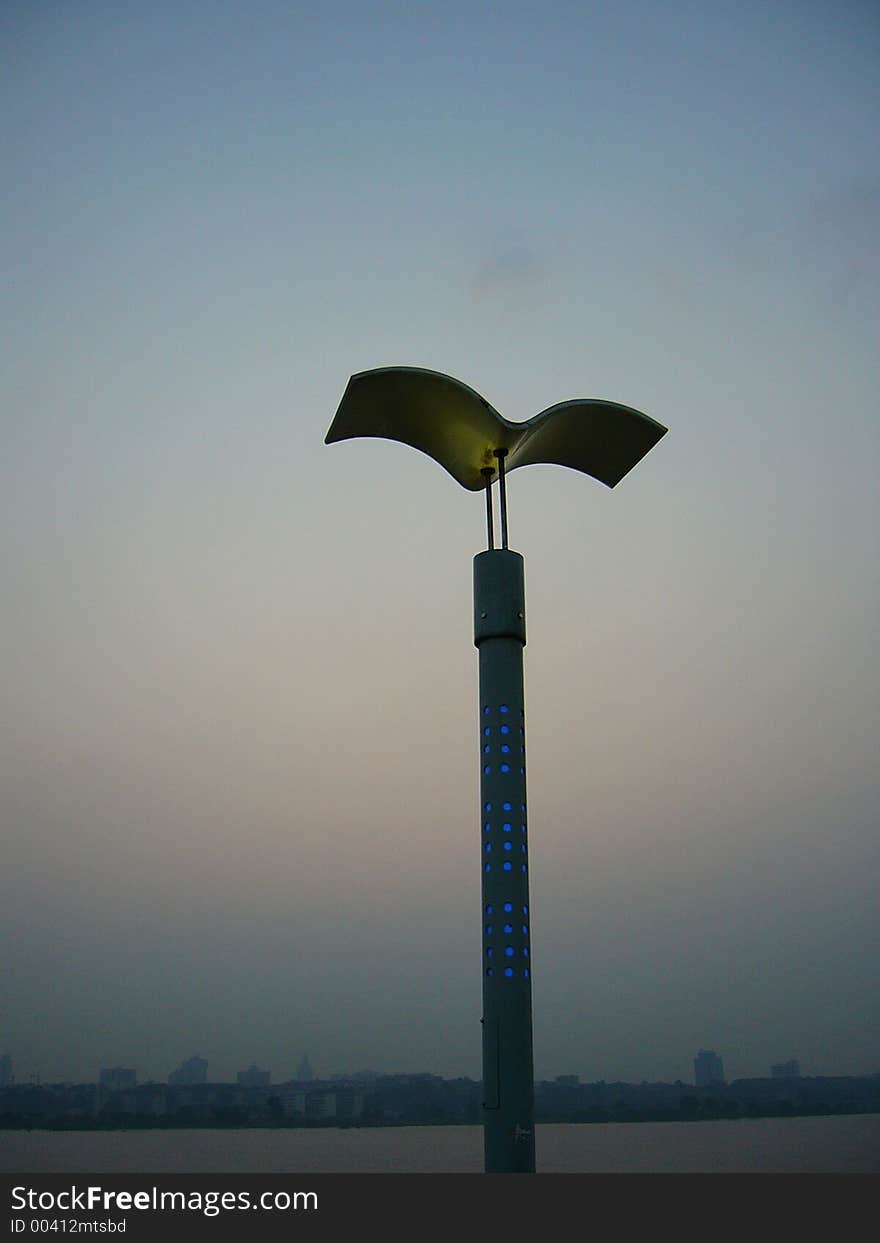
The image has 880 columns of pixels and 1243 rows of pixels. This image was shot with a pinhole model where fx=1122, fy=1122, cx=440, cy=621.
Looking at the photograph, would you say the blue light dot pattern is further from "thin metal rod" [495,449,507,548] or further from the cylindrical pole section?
"thin metal rod" [495,449,507,548]

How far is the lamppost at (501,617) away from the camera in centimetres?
1304

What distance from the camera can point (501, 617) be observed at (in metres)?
14.6

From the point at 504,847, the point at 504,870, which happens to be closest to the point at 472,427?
the point at 504,847

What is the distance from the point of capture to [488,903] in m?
13.5

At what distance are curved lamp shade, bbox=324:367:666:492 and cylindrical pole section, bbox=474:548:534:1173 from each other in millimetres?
1749

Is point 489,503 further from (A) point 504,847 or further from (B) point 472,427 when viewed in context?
(A) point 504,847

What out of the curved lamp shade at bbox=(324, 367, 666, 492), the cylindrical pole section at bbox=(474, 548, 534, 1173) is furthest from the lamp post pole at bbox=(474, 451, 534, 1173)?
the curved lamp shade at bbox=(324, 367, 666, 492)

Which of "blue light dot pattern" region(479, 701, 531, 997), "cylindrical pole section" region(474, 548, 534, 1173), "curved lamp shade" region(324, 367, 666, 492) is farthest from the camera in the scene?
"curved lamp shade" region(324, 367, 666, 492)

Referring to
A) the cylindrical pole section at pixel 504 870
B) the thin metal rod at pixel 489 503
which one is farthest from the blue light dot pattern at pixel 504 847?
A: the thin metal rod at pixel 489 503

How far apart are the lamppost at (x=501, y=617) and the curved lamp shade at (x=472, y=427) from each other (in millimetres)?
16

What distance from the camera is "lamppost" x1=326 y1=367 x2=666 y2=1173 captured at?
1304cm

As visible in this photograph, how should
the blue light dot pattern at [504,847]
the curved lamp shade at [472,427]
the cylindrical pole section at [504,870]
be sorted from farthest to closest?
1. the curved lamp shade at [472,427]
2. the blue light dot pattern at [504,847]
3. the cylindrical pole section at [504,870]

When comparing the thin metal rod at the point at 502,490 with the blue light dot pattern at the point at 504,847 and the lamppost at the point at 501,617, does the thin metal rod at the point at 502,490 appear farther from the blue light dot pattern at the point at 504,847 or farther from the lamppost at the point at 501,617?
the blue light dot pattern at the point at 504,847

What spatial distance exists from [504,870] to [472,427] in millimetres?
6009
